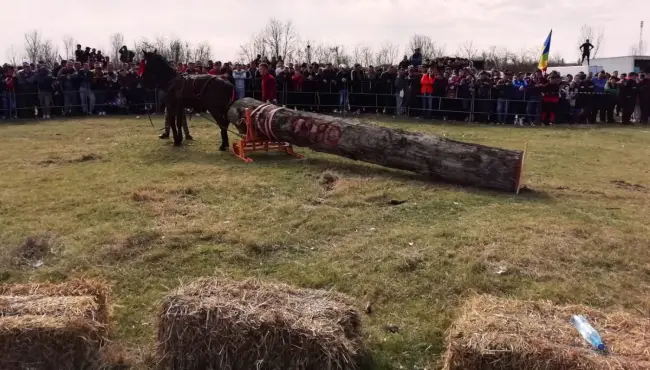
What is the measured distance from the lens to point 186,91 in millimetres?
12141

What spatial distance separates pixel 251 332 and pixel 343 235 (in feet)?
10.3

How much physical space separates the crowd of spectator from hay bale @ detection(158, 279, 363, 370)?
15.2 meters

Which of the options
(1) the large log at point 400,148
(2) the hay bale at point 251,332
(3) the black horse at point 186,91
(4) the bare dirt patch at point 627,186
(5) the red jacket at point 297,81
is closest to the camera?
(2) the hay bale at point 251,332

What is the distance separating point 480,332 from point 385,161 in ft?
19.0

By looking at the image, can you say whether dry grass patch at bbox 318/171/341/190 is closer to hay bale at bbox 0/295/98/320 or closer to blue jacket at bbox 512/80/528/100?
hay bale at bbox 0/295/98/320

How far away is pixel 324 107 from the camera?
802 inches

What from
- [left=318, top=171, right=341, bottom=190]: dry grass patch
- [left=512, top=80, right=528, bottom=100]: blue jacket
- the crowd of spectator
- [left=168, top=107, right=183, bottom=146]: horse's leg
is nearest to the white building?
the crowd of spectator

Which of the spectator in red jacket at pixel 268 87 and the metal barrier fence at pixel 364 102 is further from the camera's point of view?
the metal barrier fence at pixel 364 102

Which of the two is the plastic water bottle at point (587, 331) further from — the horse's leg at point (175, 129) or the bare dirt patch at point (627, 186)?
the horse's leg at point (175, 129)

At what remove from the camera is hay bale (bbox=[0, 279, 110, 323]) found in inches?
168

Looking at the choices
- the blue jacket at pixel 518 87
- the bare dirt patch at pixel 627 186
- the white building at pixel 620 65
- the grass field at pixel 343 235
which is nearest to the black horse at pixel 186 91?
the grass field at pixel 343 235

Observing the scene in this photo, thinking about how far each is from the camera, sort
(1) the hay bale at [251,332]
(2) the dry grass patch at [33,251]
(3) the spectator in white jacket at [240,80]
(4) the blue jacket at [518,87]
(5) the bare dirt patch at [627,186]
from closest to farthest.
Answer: (1) the hay bale at [251,332], (2) the dry grass patch at [33,251], (5) the bare dirt patch at [627,186], (4) the blue jacket at [518,87], (3) the spectator in white jacket at [240,80]

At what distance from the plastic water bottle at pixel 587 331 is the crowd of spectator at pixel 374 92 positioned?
1570cm

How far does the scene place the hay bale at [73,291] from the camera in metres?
4.27
